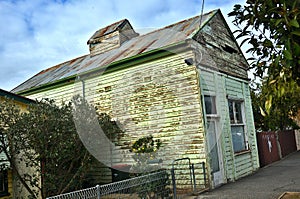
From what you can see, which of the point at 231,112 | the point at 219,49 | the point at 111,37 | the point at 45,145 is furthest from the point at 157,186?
the point at 111,37

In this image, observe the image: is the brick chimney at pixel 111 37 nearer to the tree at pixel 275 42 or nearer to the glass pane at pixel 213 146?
the glass pane at pixel 213 146

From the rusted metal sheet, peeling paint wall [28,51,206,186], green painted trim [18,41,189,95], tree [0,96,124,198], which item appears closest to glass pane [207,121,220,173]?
peeling paint wall [28,51,206,186]

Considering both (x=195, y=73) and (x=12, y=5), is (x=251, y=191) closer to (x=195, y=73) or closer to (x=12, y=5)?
(x=195, y=73)

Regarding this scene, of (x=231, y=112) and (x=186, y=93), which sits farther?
(x=231, y=112)

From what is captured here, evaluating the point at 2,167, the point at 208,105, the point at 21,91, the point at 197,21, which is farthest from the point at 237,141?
the point at 21,91

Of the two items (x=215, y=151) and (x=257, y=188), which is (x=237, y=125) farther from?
(x=257, y=188)

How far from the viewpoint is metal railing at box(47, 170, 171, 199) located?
4330 millimetres

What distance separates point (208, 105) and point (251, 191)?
2674mm

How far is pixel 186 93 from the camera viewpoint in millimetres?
8062

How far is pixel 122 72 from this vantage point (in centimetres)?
936

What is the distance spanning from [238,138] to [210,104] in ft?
6.64

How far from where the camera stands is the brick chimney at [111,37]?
12127 millimetres

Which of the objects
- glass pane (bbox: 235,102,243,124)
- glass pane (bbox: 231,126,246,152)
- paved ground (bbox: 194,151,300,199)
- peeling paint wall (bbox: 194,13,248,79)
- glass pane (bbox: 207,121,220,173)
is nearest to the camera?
paved ground (bbox: 194,151,300,199)

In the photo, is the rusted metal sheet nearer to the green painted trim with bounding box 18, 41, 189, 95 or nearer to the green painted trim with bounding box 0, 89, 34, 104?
the green painted trim with bounding box 18, 41, 189, 95
